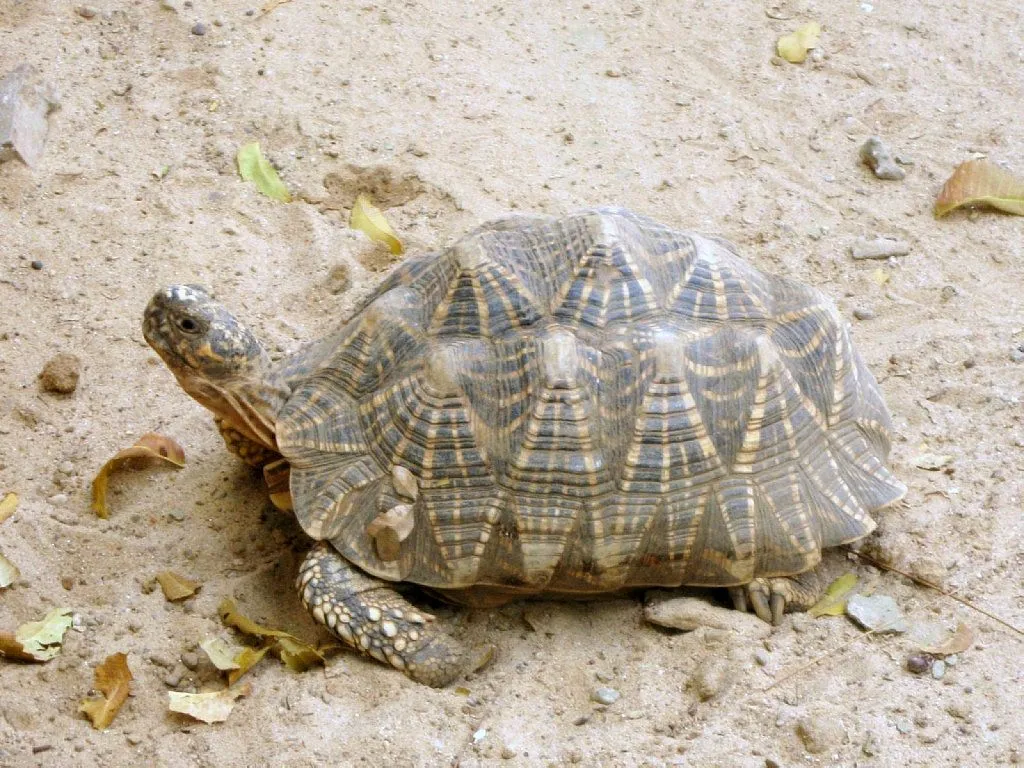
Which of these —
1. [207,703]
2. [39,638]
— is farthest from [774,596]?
[39,638]

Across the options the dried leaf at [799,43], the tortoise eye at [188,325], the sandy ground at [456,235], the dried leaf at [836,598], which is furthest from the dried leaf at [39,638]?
the dried leaf at [799,43]

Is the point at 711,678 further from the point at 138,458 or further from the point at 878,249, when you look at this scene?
the point at 878,249

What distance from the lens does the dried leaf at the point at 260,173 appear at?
582 cm

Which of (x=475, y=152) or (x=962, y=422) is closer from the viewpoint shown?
(x=962, y=422)

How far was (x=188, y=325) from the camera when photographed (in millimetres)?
3977

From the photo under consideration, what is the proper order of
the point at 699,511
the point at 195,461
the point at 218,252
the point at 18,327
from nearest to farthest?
the point at 699,511, the point at 195,461, the point at 18,327, the point at 218,252

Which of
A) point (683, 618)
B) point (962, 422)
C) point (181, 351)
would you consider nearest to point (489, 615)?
point (683, 618)

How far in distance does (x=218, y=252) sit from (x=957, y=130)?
4.21m

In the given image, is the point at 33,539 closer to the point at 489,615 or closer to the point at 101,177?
the point at 489,615

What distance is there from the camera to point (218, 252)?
5496mm

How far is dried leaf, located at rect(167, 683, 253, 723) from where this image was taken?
3.49 meters

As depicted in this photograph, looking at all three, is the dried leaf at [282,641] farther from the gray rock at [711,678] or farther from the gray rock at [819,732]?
the gray rock at [819,732]

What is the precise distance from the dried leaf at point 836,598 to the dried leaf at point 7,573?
9.07ft

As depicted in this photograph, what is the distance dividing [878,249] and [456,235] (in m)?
2.14
